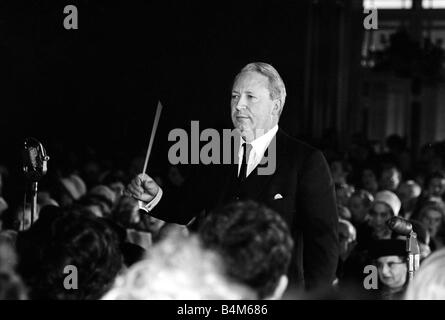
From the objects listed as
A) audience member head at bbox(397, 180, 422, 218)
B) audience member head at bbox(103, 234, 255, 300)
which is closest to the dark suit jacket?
audience member head at bbox(103, 234, 255, 300)

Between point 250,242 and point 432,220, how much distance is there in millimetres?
7974

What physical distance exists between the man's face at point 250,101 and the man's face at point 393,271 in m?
3.17

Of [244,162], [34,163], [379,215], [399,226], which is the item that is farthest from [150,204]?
[379,215]

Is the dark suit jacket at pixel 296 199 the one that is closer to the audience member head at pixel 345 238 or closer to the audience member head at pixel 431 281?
the audience member head at pixel 431 281

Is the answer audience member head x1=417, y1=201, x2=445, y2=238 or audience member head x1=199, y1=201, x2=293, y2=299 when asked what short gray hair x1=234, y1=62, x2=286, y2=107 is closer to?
audience member head x1=199, y1=201, x2=293, y2=299

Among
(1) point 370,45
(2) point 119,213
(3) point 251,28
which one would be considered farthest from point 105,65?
(1) point 370,45

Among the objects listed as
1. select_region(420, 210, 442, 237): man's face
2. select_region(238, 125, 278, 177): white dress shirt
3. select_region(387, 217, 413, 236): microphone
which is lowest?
select_region(420, 210, 442, 237): man's face

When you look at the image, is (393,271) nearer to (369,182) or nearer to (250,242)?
(250,242)

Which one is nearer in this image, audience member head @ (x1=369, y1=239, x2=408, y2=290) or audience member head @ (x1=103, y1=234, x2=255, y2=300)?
audience member head @ (x1=103, y1=234, x2=255, y2=300)

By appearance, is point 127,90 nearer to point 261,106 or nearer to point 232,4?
point 232,4

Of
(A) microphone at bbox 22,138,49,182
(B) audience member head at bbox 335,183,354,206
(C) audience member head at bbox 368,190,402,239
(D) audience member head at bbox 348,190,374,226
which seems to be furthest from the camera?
(B) audience member head at bbox 335,183,354,206

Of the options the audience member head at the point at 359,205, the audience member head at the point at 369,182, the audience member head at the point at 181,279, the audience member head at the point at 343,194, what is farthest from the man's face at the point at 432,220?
the audience member head at the point at 181,279

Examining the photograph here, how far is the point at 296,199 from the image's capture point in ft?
14.0

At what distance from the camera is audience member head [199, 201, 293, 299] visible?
2824 mm
